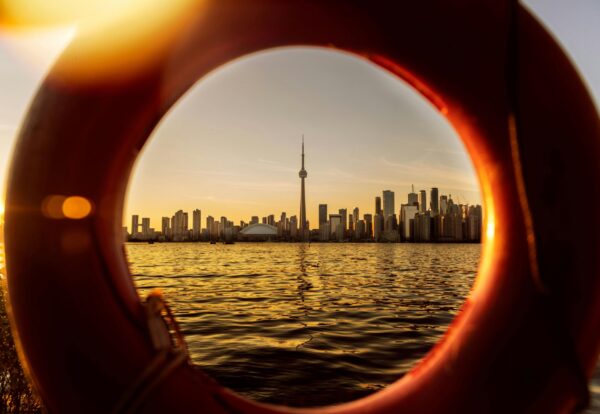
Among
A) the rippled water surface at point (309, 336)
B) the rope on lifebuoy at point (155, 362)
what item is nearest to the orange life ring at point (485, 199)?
the rope on lifebuoy at point (155, 362)

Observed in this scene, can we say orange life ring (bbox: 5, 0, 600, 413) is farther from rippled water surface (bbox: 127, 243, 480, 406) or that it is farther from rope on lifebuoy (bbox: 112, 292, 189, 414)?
rippled water surface (bbox: 127, 243, 480, 406)

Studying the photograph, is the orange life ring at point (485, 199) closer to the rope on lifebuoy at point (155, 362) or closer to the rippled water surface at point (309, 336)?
the rope on lifebuoy at point (155, 362)

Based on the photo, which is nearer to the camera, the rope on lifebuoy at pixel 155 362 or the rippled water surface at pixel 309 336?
the rope on lifebuoy at pixel 155 362

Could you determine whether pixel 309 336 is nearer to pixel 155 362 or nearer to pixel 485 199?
pixel 485 199

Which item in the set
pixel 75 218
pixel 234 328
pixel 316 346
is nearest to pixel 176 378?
pixel 75 218

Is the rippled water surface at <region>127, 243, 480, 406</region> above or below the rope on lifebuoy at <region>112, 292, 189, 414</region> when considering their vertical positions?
below

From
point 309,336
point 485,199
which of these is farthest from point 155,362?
point 309,336

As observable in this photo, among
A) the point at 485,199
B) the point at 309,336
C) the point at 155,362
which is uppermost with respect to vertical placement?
the point at 485,199

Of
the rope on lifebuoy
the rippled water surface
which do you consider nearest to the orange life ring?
the rope on lifebuoy

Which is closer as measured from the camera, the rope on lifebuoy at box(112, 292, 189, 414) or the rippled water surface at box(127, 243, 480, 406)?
the rope on lifebuoy at box(112, 292, 189, 414)
